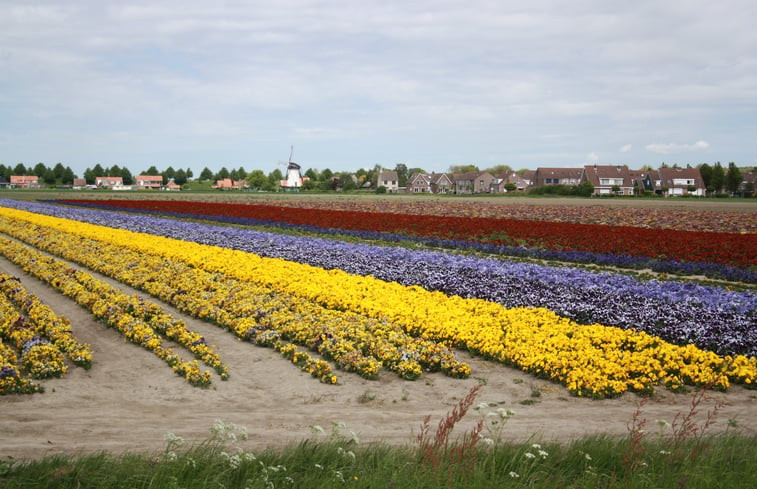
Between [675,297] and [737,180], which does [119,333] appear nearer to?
[675,297]

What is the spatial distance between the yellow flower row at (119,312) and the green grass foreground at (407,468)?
12.3ft

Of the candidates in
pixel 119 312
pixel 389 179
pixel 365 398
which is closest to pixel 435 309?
pixel 365 398

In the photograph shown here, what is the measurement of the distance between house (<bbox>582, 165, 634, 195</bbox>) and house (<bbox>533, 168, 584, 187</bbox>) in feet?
23.8

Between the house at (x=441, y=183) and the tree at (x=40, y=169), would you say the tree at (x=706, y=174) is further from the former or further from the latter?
the tree at (x=40, y=169)

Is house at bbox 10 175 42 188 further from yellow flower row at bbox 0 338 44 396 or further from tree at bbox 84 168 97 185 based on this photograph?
yellow flower row at bbox 0 338 44 396

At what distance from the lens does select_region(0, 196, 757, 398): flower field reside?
9719 mm

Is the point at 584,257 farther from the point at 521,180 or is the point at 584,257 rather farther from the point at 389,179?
the point at 521,180

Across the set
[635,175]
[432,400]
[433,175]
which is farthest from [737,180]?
[432,400]

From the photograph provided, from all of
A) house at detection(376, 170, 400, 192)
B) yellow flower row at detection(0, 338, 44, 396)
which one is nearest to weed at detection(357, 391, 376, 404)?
yellow flower row at detection(0, 338, 44, 396)

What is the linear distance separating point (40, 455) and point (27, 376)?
3.59 metres

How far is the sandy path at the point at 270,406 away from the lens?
7137 millimetres

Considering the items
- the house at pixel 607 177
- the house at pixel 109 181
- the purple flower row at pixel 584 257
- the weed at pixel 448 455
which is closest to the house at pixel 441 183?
the house at pixel 607 177

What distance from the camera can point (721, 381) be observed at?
911cm

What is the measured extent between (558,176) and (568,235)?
4359 inches
